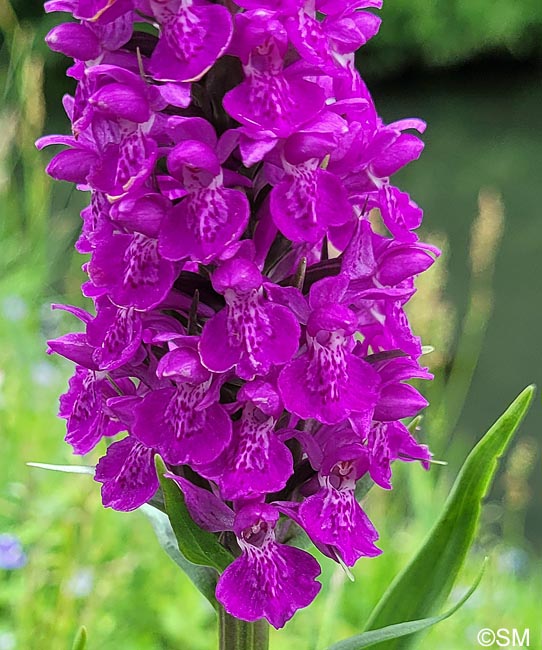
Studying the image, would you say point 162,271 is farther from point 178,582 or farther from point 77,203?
point 77,203

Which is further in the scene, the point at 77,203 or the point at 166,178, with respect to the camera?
the point at 77,203

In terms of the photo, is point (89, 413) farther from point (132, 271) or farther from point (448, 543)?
point (448, 543)

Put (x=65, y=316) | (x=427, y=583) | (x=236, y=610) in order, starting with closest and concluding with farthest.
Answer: (x=236, y=610), (x=427, y=583), (x=65, y=316)

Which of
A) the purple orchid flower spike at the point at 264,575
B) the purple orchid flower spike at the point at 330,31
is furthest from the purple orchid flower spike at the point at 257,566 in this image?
the purple orchid flower spike at the point at 330,31

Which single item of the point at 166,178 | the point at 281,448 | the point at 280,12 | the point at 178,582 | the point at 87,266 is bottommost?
the point at 178,582

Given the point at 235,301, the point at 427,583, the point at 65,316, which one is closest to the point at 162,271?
the point at 235,301

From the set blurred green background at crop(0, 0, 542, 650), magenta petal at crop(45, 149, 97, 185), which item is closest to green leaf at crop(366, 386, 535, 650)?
blurred green background at crop(0, 0, 542, 650)

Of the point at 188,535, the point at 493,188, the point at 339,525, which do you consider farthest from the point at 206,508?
the point at 493,188

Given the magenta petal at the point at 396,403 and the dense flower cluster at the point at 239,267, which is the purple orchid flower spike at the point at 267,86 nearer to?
the dense flower cluster at the point at 239,267

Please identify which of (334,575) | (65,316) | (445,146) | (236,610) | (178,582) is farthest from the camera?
(445,146)
